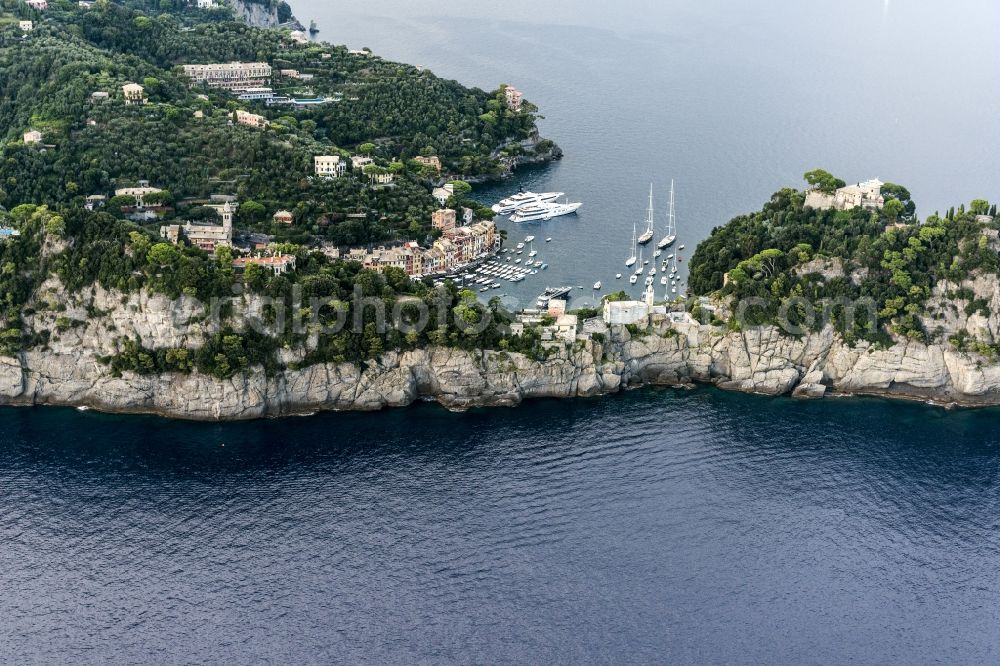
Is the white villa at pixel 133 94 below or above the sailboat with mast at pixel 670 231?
above

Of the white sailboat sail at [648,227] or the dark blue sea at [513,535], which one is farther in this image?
the white sailboat sail at [648,227]

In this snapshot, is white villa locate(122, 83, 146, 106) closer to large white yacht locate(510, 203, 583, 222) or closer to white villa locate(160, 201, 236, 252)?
white villa locate(160, 201, 236, 252)

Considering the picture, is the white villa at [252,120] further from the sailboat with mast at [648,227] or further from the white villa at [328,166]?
the sailboat with mast at [648,227]

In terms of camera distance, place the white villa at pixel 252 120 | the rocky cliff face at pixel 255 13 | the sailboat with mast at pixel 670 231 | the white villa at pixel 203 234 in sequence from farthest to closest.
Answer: the rocky cliff face at pixel 255 13 < the white villa at pixel 252 120 < the sailboat with mast at pixel 670 231 < the white villa at pixel 203 234

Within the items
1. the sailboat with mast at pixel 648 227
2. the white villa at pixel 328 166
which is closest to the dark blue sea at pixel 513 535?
the sailboat with mast at pixel 648 227

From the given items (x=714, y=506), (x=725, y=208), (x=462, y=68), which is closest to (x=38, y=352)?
(x=714, y=506)

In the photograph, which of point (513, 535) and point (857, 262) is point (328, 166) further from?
point (513, 535)

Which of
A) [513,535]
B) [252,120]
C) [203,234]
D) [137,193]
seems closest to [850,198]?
[513,535]
